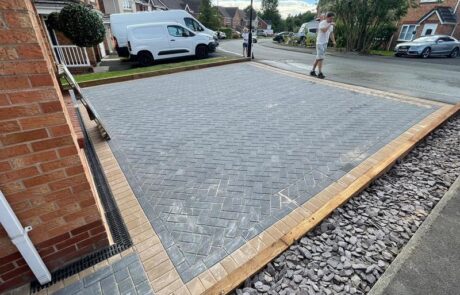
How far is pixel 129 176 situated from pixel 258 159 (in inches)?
70.5

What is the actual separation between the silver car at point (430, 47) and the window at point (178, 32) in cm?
1482

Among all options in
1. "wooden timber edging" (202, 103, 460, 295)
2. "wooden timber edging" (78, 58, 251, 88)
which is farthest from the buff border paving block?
"wooden timber edging" (78, 58, 251, 88)

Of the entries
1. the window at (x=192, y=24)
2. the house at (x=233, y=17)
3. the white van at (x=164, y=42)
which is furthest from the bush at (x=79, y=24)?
the house at (x=233, y=17)

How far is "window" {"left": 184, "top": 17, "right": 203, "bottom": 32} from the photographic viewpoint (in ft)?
45.3

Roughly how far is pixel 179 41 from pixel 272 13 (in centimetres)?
7466

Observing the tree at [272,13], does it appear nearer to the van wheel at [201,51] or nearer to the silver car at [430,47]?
the silver car at [430,47]

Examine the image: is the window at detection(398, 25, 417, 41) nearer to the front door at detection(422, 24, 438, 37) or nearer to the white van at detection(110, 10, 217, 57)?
the front door at detection(422, 24, 438, 37)

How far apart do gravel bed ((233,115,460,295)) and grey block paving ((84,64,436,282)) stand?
372mm

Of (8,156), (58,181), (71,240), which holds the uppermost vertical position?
(8,156)

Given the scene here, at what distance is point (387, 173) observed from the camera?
330 centimetres

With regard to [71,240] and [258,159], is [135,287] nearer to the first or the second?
[71,240]

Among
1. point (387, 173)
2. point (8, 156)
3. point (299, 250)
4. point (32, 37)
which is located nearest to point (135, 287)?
point (8, 156)

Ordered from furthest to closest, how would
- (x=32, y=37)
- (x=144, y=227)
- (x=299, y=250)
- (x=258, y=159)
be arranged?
(x=258, y=159) < (x=144, y=227) < (x=299, y=250) < (x=32, y=37)

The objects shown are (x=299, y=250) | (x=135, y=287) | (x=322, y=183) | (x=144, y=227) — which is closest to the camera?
(x=135, y=287)
